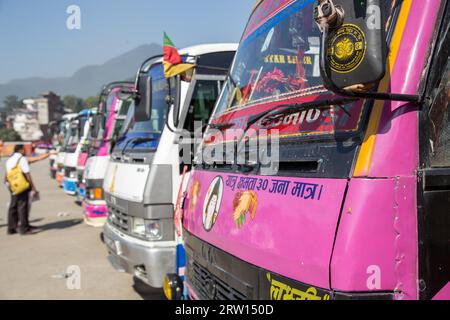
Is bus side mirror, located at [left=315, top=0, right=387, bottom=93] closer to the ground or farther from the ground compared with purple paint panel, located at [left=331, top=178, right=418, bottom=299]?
farther from the ground

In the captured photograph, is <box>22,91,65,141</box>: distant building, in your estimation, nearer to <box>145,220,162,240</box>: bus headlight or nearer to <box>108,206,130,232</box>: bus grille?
<box>108,206,130,232</box>: bus grille

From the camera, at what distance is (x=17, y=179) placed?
782 centimetres

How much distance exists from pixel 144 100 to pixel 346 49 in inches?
126

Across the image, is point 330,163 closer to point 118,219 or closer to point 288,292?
point 288,292

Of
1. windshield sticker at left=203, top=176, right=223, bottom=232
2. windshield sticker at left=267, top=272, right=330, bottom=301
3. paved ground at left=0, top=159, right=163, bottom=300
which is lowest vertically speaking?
paved ground at left=0, top=159, right=163, bottom=300

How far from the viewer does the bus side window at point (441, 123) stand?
160 cm

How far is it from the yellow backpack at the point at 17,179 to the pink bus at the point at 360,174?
709 centimetres

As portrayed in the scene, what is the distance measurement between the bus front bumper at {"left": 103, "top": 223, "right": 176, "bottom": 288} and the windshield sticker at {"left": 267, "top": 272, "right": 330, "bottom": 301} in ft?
7.42

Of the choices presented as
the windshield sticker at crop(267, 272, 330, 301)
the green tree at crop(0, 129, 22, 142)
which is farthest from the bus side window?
the green tree at crop(0, 129, 22, 142)

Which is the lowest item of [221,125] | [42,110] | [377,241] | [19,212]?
[19,212]

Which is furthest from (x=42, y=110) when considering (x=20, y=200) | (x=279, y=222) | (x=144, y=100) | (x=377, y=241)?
(x=377, y=241)

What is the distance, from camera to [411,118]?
1.55 metres

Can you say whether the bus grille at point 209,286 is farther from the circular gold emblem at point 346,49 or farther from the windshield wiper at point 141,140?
the windshield wiper at point 141,140

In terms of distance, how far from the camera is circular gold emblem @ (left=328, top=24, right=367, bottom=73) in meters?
1.44
